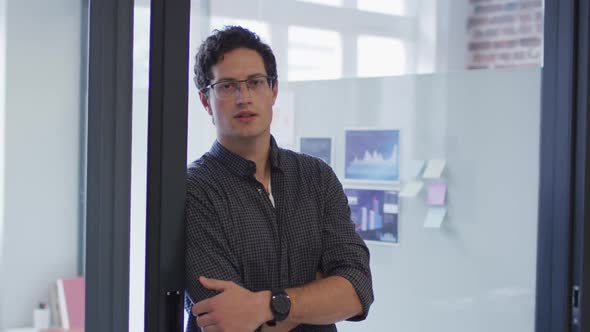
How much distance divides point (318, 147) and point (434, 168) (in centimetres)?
39

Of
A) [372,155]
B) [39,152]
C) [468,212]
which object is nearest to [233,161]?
[39,152]

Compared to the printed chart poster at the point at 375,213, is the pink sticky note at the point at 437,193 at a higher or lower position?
higher

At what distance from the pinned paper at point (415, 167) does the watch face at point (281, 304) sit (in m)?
0.94

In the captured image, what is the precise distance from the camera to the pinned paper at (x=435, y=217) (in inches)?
94.0

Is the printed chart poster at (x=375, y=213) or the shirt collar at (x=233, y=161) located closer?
the shirt collar at (x=233, y=161)

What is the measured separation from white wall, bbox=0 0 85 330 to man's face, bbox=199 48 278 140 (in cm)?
30

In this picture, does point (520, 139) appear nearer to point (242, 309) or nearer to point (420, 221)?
point (420, 221)

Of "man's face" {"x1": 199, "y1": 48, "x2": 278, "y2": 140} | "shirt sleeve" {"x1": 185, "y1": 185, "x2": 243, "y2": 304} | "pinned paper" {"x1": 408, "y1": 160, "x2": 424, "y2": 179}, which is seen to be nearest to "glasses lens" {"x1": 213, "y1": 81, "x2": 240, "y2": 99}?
"man's face" {"x1": 199, "y1": 48, "x2": 278, "y2": 140}

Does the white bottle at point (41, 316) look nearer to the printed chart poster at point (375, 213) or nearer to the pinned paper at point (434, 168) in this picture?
the printed chart poster at point (375, 213)

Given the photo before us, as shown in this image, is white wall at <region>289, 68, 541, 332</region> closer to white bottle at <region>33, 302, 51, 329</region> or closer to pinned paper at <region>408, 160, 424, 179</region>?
pinned paper at <region>408, 160, 424, 179</region>

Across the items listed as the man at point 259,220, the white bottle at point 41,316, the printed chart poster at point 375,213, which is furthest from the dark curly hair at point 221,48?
the printed chart poster at point 375,213

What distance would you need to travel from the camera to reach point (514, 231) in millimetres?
2416

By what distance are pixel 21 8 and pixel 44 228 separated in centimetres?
43

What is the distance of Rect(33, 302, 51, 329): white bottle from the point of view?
148 cm
